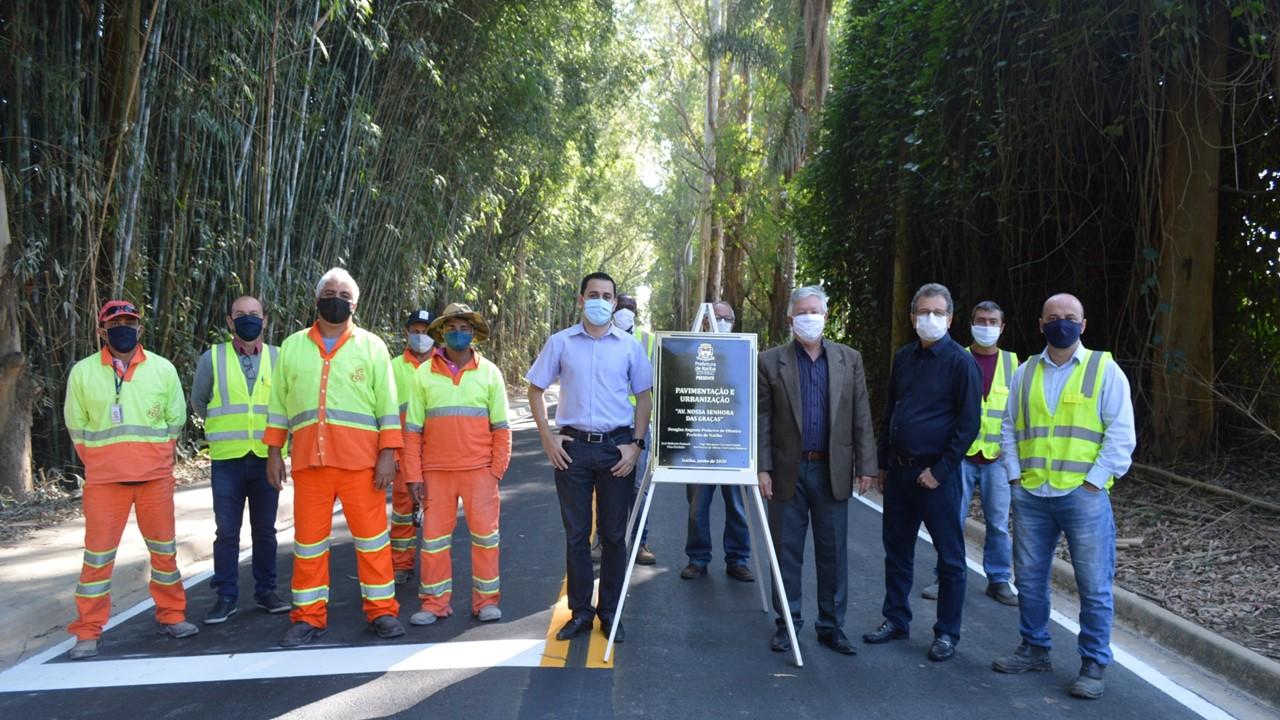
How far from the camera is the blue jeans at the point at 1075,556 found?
4.72 m

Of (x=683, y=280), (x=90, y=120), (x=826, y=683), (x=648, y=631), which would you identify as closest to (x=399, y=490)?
(x=648, y=631)

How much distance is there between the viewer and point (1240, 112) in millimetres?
8789

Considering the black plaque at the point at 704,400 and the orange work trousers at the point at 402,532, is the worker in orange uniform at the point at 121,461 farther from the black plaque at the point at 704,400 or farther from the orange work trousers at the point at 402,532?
the black plaque at the point at 704,400

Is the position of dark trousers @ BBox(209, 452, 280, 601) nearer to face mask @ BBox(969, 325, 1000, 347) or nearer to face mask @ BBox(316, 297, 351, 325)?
face mask @ BBox(316, 297, 351, 325)

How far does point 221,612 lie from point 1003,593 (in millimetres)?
4927

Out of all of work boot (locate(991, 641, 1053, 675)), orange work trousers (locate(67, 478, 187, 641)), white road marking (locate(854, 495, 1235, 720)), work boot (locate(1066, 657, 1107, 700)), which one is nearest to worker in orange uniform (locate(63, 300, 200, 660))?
orange work trousers (locate(67, 478, 187, 641))

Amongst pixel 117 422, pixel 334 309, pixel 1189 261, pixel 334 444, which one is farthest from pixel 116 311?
pixel 1189 261

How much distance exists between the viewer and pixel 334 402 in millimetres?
5305

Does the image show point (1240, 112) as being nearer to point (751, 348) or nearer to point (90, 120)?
point (751, 348)

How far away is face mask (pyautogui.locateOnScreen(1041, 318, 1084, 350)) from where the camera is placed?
4938 mm

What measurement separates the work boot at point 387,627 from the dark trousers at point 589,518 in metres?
0.97

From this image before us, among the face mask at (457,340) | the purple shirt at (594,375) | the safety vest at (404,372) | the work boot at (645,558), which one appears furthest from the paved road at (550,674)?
the face mask at (457,340)

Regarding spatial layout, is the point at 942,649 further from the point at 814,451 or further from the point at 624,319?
the point at 624,319

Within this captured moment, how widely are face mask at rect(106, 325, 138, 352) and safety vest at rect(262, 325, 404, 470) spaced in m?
0.86
